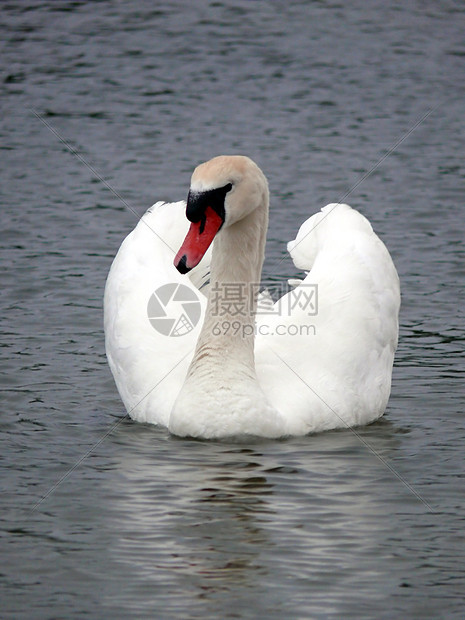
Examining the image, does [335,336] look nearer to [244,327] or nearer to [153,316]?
[244,327]

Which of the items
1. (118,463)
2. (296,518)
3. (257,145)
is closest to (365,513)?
(296,518)

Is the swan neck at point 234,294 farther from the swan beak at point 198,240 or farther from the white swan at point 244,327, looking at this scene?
the swan beak at point 198,240

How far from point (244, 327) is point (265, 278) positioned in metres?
4.53

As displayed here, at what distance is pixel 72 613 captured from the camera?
724cm

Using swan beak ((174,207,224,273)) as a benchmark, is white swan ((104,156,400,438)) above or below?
below

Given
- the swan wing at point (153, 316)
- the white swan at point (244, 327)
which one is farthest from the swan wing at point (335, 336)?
the swan wing at point (153, 316)

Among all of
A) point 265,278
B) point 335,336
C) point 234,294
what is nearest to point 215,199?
point 234,294

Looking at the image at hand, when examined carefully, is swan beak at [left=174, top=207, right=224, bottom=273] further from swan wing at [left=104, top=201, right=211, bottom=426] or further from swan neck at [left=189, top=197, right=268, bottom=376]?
swan wing at [left=104, top=201, right=211, bottom=426]

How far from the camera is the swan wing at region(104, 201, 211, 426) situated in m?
10.2

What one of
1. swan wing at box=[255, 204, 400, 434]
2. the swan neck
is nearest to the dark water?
swan wing at box=[255, 204, 400, 434]

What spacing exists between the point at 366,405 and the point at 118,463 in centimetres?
187

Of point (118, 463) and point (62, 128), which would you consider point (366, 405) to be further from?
point (62, 128)

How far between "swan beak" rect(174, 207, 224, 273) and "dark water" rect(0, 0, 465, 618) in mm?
1345

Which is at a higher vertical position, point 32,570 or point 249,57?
point 32,570
